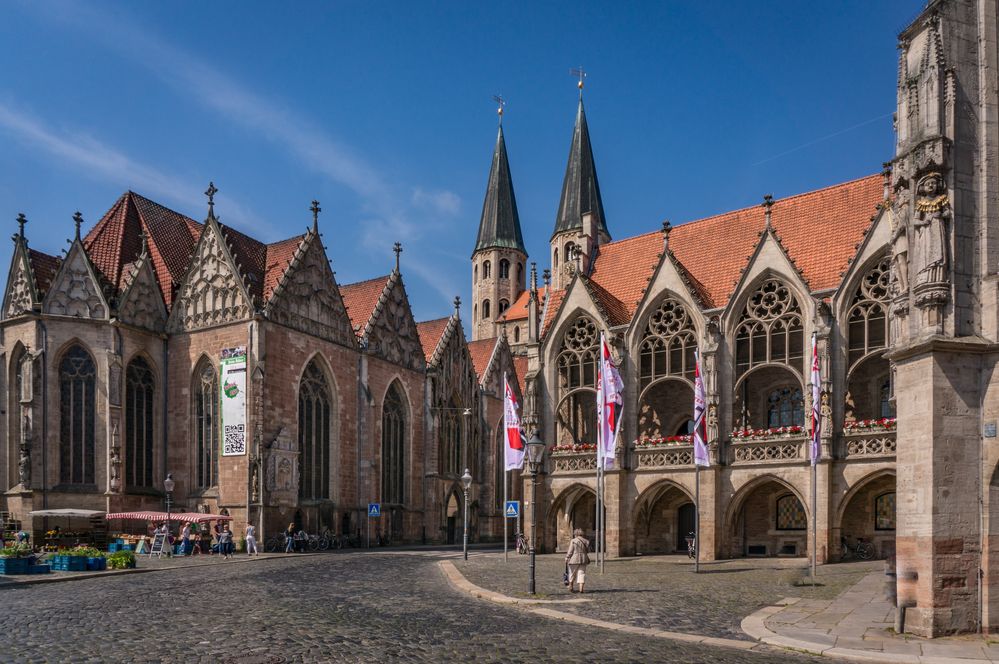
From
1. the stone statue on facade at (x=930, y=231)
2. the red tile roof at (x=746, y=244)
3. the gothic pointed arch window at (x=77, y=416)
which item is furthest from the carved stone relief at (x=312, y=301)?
the stone statue on facade at (x=930, y=231)

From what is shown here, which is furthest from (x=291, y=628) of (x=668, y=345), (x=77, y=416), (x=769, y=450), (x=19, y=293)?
(x=19, y=293)

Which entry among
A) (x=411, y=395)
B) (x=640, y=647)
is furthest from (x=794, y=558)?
(x=411, y=395)

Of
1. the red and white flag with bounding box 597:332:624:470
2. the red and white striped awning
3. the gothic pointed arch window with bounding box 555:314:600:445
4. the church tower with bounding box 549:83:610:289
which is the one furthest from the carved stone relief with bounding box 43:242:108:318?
the church tower with bounding box 549:83:610:289

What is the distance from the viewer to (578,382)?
121 ft

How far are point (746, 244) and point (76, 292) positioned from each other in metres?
29.6

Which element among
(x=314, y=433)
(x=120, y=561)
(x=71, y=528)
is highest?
(x=314, y=433)

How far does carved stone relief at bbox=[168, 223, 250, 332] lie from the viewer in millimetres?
39344

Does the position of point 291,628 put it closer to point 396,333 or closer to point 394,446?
point 394,446

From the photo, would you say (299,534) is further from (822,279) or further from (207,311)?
(822,279)

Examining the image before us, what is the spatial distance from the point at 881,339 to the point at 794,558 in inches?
334

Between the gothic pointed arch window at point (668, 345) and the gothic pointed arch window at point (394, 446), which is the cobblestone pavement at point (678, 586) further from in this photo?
the gothic pointed arch window at point (394, 446)

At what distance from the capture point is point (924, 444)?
43.0ft

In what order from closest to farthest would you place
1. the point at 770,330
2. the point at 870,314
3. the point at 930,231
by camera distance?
the point at 930,231 → the point at 870,314 → the point at 770,330

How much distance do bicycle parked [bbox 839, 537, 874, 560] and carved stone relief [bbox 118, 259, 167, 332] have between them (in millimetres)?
31264
